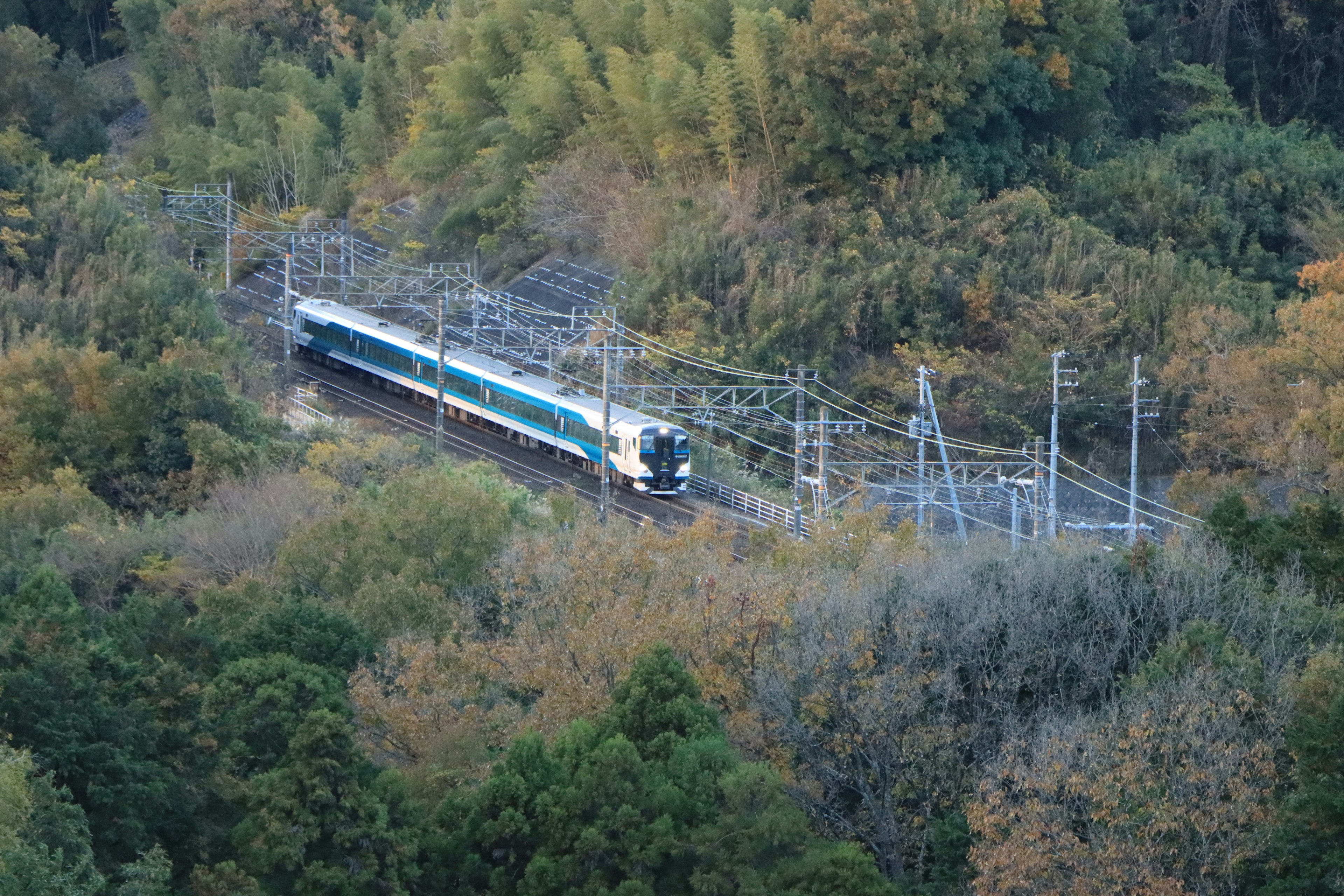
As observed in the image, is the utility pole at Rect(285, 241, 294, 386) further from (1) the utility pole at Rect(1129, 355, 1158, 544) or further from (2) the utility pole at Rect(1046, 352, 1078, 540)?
(1) the utility pole at Rect(1129, 355, 1158, 544)

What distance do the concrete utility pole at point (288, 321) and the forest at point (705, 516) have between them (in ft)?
3.17

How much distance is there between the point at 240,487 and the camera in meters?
30.3

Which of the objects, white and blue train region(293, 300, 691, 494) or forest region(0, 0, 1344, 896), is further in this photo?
white and blue train region(293, 300, 691, 494)

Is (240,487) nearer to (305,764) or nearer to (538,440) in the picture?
(538,440)

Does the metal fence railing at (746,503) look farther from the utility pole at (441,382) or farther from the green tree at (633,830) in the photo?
the green tree at (633,830)

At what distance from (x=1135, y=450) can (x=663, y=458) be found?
7630 mm

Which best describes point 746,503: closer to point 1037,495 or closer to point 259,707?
point 1037,495

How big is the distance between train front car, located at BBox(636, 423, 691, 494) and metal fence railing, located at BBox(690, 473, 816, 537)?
2.92 ft

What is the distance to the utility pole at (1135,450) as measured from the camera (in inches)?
1215

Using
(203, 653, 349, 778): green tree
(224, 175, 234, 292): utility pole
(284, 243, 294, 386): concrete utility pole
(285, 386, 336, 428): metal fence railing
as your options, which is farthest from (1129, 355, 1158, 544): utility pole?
(224, 175, 234, 292): utility pole

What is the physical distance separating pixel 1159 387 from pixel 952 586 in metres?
19.1

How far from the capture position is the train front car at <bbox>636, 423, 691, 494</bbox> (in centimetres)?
3356

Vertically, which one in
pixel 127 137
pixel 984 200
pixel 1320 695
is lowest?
pixel 127 137

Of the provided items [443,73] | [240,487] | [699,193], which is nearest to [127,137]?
[443,73]
